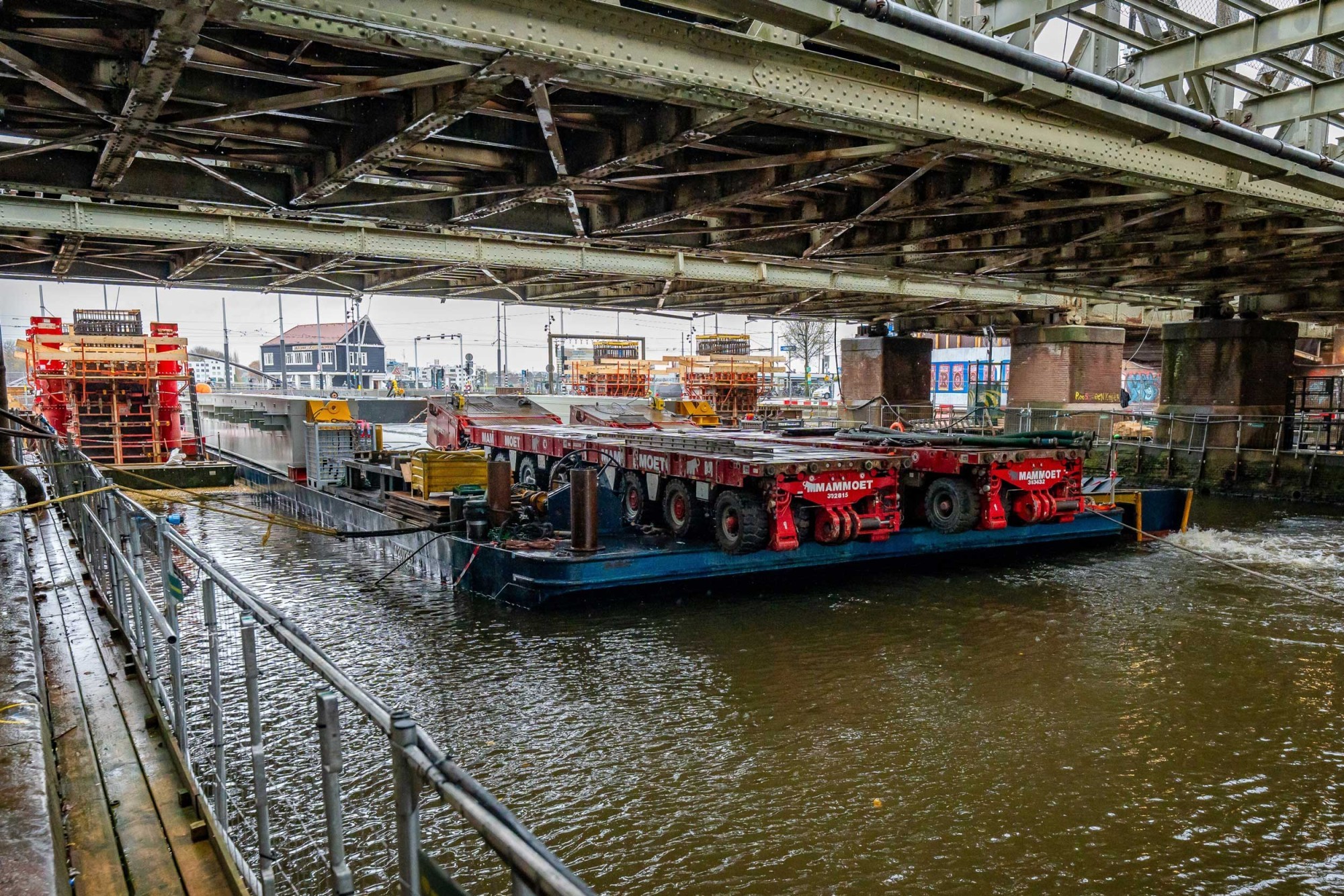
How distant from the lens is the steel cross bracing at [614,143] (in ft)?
22.8

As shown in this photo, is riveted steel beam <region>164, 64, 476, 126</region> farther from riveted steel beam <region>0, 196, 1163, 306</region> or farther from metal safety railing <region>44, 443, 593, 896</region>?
riveted steel beam <region>0, 196, 1163, 306</region>

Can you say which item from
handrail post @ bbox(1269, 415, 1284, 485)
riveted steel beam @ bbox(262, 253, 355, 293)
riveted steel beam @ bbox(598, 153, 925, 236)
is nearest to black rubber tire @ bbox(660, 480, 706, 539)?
riveted steel beam @ bbox(598, 153, 925, 236)

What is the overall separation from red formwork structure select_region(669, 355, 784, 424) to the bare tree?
22726mm

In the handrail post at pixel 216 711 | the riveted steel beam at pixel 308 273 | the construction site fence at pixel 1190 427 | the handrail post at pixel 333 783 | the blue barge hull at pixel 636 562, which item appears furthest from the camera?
the construction site fence at pixel 1190 427

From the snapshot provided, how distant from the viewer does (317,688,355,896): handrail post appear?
2.40 m

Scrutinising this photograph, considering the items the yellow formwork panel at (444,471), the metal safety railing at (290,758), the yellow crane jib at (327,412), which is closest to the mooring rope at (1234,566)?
the yellow formwork panel at (444,471)

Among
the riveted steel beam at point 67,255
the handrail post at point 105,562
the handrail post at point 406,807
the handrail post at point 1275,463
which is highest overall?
the riveted steel beam at point 67,255

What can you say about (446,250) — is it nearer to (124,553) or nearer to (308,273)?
(308,273)

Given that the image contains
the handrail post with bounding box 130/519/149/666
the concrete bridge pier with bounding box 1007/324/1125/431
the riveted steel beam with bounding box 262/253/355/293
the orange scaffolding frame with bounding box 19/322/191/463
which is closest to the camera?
the handrail post with bounding box 130/519/149/666

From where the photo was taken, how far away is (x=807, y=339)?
6556cm

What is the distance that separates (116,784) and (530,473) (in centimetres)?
1142

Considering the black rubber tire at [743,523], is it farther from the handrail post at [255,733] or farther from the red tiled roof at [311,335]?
the red tiled roof at [311,335]

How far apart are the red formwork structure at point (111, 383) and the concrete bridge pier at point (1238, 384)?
2476cm

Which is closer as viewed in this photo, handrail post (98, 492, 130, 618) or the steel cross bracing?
handrail post (98, 492, 130, 618)
